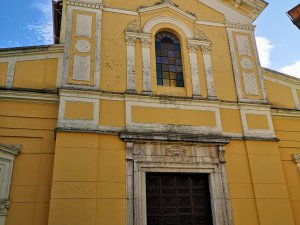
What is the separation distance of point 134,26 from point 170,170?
482 centimetres

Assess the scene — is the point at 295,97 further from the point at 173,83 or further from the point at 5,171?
the point at 5,171

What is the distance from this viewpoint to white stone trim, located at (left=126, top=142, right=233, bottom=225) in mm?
8633

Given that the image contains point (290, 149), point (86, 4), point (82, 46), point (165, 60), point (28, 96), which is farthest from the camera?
point (165, 60)

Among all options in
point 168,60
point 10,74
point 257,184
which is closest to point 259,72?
point 168,60

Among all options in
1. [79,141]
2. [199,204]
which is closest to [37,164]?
[79,141]

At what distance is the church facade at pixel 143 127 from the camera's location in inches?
334

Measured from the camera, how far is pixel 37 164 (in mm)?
8742

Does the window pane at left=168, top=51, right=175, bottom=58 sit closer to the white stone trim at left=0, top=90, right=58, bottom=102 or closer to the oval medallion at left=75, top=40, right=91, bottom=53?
the oval medallion at left=75, top=40, right=91, bottom=53

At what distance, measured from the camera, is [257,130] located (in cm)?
1048

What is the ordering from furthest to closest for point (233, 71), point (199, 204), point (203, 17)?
point (203, 17) < point (233, 71) < point (199, 204)

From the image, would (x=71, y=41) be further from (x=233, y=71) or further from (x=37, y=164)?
(x=233, y=71)

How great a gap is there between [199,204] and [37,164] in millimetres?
4486

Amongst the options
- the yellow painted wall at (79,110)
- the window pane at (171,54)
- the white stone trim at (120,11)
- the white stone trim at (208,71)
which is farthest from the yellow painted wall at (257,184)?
the white stone trim at (120,11)

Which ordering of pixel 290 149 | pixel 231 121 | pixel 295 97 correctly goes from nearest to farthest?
1. pixel 231 121
2. pixel 290 149
3. pixel 295 97
